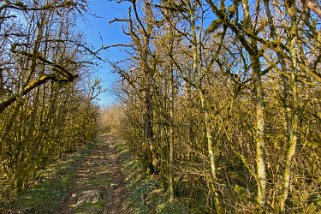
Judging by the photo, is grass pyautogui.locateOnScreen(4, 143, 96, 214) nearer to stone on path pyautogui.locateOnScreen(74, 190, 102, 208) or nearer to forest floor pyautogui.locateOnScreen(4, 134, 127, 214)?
forest floor pyautogui.locateOnScreen(4, 134, 127, 214)

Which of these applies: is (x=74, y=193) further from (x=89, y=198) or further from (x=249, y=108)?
(x=249, y=108)

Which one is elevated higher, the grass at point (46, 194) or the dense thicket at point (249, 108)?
the dense thicket at point (249, 108)

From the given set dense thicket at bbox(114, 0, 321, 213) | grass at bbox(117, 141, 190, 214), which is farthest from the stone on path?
dense thicket at bbox(114, 0, 321, 213)

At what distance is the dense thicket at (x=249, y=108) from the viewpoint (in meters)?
3.39

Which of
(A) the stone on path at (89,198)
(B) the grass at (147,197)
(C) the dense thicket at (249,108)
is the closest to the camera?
(C) the dense thicket at (249,108)

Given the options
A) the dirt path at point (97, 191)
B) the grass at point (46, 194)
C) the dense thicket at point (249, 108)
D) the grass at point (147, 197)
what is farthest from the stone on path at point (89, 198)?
the dense thicket at point (249, 108)

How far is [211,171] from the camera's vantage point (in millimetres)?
4559

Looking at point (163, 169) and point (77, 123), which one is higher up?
point (77, 123)

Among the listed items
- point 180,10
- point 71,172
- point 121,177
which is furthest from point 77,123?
point 180,10

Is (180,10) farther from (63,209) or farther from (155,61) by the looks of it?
(63,209)

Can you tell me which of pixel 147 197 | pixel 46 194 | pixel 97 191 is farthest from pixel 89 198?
pixel 147 197

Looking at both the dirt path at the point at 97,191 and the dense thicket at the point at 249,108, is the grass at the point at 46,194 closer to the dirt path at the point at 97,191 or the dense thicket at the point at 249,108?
the dirt path at the point at 97,191

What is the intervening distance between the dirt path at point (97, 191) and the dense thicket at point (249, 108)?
69.7 inches

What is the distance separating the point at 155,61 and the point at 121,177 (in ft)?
19.6
